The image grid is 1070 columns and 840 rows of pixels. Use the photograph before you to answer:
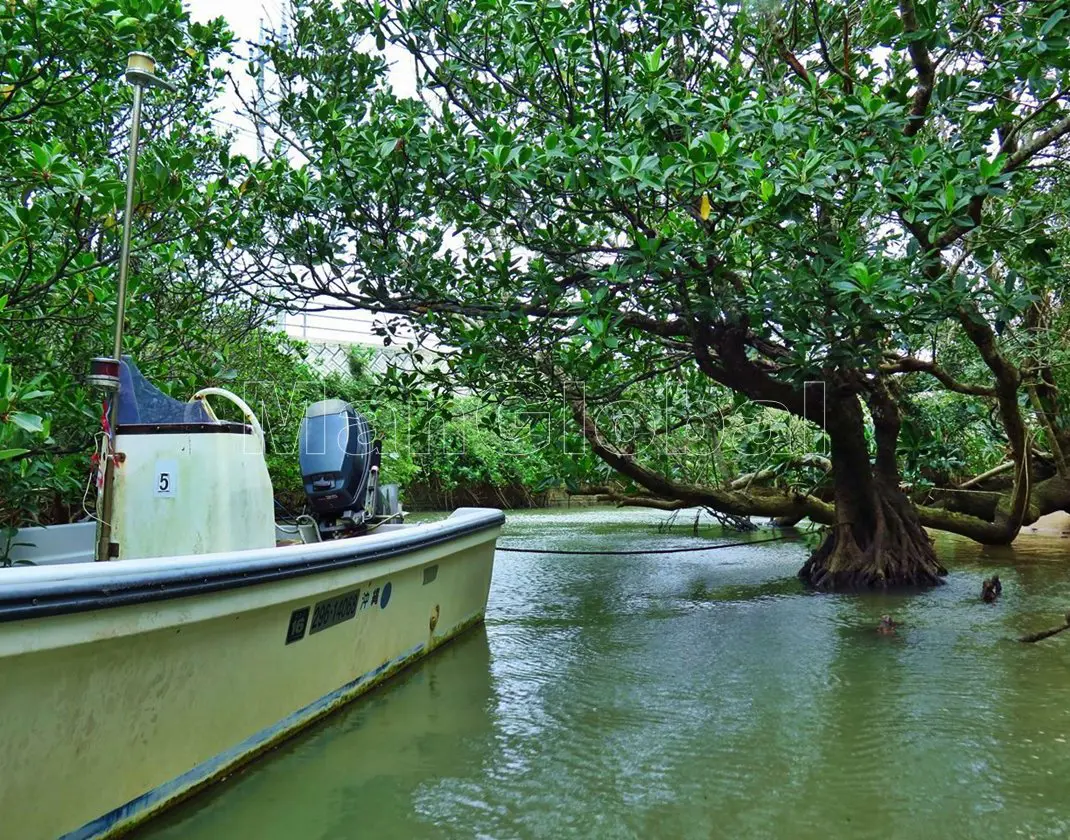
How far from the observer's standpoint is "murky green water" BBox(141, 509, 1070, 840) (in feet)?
9.46

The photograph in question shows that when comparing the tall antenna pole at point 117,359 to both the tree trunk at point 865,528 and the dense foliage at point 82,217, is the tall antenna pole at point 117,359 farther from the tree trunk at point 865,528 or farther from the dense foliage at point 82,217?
the tree trunk at point 865,528

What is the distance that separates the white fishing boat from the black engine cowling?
1 cm

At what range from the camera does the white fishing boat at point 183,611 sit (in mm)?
2355

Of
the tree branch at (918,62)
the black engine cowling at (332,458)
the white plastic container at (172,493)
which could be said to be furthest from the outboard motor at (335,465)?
the tree branch at (918,62)

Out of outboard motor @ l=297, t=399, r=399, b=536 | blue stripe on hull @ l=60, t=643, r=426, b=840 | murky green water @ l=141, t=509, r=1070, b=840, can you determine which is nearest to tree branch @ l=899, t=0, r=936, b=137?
murky green water @ l=141, t=509, r=1070, b=840

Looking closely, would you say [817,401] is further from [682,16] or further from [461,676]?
[461,676]

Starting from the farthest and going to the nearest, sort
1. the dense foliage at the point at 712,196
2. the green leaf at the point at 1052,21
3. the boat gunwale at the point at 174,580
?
the dense foliage at the point at 712,196 → the green leaf at the point at 1052,21 → the boat gunwale at the point at 174,580

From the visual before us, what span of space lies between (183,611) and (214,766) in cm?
76

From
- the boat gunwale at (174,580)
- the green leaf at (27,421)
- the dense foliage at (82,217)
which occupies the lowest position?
the boat gunwale at (174,580)

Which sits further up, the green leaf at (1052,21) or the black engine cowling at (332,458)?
the green leaf at (1052,21)

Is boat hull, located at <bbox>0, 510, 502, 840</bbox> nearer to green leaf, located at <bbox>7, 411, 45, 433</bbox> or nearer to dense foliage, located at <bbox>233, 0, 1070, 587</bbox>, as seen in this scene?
green leaf, located at <bbox>7, 411, 45, 433</bbox>

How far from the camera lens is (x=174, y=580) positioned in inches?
106

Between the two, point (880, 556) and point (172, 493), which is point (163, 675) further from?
point (880, 556)

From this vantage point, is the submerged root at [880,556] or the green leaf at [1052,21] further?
the submerged root at [880,556]
